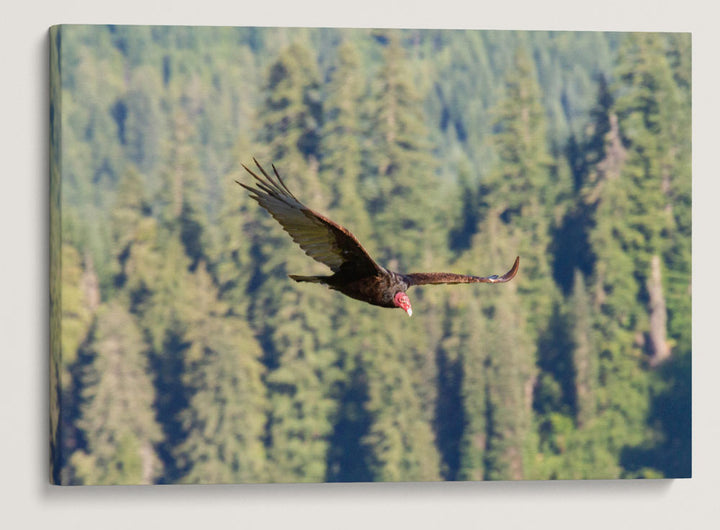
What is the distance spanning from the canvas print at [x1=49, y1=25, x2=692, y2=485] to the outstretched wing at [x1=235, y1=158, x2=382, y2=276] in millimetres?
6691

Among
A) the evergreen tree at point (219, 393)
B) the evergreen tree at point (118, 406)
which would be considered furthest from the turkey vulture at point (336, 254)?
the evergreen tree at point (219, 393)

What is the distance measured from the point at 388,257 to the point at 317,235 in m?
7.63

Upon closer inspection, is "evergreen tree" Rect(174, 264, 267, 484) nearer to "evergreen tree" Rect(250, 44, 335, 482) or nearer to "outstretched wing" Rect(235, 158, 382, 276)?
"evergreen tree" Rect(250, 44, 335, 482)

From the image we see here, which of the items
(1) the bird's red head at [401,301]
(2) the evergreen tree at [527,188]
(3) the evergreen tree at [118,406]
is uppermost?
(2) the evergreen tree at [527,188]

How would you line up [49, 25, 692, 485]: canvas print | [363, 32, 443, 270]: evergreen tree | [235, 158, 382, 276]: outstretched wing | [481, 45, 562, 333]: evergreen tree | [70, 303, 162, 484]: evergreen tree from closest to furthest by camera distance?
[235, 158, 382, 276]: outstretched wing < [70, 303, 162, 484]: evergreen tree < [49, 25, 692, 485]: canvas print < [363, 32, 443, 270]: evergreen tree < [481, 45, 562, 333]: evergreen tree

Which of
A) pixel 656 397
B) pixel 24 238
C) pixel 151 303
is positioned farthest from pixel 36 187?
pixel 656 397

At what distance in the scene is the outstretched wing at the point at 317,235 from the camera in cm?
700

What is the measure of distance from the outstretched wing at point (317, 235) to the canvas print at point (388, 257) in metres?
6.69

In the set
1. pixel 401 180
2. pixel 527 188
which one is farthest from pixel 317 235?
pixel 527 188

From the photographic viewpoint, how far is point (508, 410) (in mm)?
14727

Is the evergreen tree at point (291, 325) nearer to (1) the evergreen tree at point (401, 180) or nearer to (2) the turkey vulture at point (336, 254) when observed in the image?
(1) the evergreen tree at point (401, 180)

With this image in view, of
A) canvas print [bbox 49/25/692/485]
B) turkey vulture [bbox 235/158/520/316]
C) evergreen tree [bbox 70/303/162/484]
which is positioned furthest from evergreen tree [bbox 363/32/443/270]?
turkey vulture [bbox 235/158/520/316]

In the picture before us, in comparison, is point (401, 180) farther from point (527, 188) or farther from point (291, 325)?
point (291, 325)

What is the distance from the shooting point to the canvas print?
45.8ft
